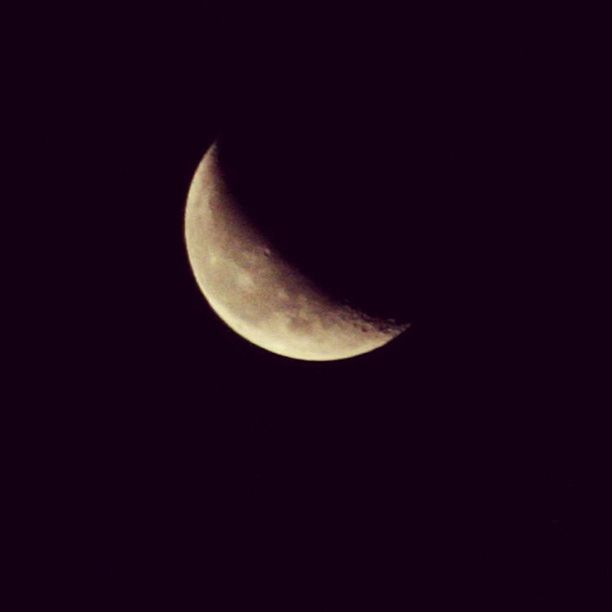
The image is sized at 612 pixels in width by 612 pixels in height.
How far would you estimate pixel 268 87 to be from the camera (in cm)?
236

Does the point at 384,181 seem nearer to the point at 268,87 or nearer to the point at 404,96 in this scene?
the point at 404,96

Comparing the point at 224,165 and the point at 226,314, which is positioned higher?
the point at 224,165

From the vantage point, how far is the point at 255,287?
260 centimetres

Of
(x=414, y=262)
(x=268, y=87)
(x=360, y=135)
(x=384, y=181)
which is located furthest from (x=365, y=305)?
(x=268, y=87)

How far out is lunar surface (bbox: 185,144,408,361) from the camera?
2562mm

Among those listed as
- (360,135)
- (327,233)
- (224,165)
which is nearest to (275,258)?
(327,233)

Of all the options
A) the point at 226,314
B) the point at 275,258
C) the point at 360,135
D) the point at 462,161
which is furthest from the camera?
the point at 226,314

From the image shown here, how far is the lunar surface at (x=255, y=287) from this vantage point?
2.56 m

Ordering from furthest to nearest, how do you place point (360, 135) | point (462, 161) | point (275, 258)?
point (275, 258) → point (462, 161) → point (360, 135)

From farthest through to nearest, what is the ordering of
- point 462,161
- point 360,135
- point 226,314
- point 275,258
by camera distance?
1. point 226,314
2. point 275,258
3. point 462,161
4. point 360,135

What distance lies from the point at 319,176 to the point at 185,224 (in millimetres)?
926

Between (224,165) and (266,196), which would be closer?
(266,196)

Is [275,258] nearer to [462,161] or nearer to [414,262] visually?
[414,262]

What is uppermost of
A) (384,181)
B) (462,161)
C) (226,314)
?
(462,161)
